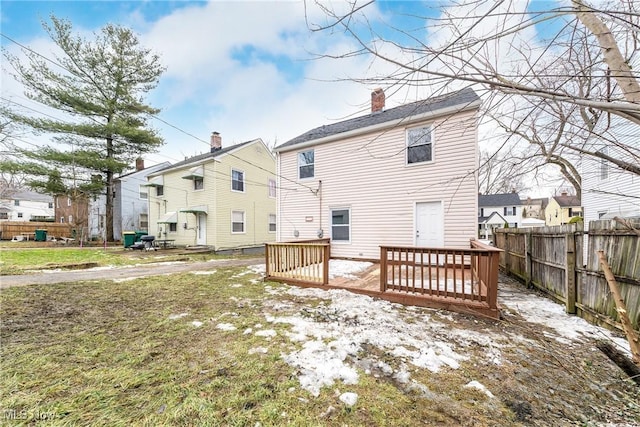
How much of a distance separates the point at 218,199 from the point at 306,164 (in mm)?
6164

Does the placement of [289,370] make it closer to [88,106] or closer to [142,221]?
[88,106]

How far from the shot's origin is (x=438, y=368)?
7.84 feet

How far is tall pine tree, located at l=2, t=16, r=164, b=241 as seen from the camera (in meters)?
13.9

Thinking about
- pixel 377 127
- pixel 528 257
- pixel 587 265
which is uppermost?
pixel 377 127

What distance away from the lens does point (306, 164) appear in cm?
994

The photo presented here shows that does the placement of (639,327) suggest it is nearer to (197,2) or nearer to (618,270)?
(618,270)

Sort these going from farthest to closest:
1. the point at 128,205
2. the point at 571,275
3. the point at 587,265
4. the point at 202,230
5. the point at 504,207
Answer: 1. the point at 504,207
2. the point at 128,205
3. the point at 202,230
4. the point at 571,275
5. the point at 587,265

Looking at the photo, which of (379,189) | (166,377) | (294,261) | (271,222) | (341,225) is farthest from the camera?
(271,222)

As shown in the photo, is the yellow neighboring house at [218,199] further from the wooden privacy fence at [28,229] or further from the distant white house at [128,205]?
the wooden privacy fence at [28,229]

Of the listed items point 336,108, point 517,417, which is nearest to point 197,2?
point 336,108

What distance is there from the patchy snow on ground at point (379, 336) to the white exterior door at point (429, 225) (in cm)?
274

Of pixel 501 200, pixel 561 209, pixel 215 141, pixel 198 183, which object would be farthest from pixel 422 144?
pixel 561 209

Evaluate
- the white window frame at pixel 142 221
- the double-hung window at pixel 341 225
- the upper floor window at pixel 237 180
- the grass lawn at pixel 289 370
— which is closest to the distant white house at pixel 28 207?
the white window frame at pixel 142 221

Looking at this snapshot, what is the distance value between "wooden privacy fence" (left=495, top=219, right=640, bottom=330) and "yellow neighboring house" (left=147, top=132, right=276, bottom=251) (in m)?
13.1
